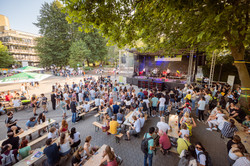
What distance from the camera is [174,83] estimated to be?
12523mm

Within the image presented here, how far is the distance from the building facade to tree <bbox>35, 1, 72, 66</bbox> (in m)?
14.9

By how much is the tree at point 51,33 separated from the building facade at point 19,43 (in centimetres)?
1491

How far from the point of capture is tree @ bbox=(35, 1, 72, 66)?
81.9 ft

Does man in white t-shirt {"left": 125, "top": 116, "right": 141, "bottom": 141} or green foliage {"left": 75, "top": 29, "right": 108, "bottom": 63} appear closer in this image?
man in white t-shirt {"left": 125, "top": 116, "right": 141, "bottom": 141}

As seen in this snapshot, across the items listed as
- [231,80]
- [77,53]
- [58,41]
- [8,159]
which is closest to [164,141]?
[8,159]

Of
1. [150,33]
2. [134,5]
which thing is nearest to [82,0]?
[134,5]

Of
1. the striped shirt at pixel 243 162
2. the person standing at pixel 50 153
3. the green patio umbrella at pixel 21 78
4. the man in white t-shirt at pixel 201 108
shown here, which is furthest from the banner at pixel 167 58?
the person standing at pixel 50 153

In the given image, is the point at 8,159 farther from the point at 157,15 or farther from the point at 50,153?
the point at 157,15

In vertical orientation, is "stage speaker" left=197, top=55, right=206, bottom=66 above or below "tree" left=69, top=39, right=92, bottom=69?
below

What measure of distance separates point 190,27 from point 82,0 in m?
3.70

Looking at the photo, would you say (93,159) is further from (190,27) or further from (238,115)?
(238,115)

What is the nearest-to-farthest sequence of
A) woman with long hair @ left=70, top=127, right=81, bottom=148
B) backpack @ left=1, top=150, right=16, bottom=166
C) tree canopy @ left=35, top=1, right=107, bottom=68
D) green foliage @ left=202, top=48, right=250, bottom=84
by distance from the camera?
1. backpack @ left=1, top=150, right=16, bottom=166
2. woman with long hair @ left=70, top=127, right=81, bottom=148
3. green foliage @ left=202, top=48, right=250, bottom=84
4. tree canopy @ left=35, top=1, right=107, bottom=68

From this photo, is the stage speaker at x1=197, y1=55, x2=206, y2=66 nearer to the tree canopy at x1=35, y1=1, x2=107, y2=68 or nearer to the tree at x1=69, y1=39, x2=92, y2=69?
the tree canopy at x1=35, y1=1, x2=107, y2=68

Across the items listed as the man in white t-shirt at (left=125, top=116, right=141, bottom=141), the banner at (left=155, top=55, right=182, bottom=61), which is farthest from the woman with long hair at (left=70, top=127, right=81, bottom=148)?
the banner at (left=155, top=55, right=182, bottom=61)
